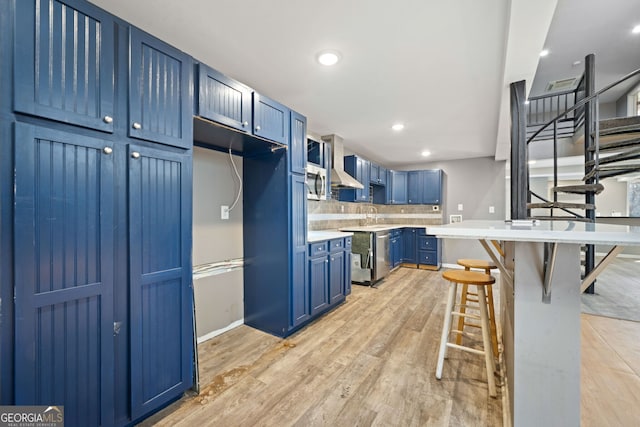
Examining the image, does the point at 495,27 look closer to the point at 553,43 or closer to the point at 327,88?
the point at 327,88

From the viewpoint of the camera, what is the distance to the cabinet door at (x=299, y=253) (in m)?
2.47

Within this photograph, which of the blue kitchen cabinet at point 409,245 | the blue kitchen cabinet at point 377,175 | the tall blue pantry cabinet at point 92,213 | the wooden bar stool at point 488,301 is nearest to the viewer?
the tall blue pantry cabinet at point 92,213

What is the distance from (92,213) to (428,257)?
17.5ft

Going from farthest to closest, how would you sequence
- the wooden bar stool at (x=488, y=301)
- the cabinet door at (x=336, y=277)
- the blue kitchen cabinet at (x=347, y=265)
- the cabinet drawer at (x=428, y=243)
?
the cabinet drawer at (x=428, y=243)
the blue kitchen cabinet at (x=347, y=265)
the cabinet door at (x=336, y=277)
the wooden bar stool at (x=488, y=301)

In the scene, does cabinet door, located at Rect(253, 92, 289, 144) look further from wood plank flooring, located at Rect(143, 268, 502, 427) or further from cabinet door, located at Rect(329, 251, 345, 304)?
wood plank flooring, located at Rect(143, 268, 502, 427)

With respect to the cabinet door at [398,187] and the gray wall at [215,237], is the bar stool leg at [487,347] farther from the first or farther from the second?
the cabinet door at [398,187]

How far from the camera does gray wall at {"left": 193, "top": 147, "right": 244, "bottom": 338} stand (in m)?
2.36

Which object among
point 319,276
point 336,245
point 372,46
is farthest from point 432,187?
point 372,46

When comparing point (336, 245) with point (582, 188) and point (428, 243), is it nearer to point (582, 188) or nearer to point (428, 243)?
point (582, 188)

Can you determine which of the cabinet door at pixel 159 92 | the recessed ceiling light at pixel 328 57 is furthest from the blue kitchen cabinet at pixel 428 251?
the cabinet door at pixel 159 92

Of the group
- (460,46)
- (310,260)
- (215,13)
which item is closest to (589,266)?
(460,46)

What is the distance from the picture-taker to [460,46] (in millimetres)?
1864

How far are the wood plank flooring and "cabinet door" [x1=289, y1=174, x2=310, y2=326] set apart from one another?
0.24m

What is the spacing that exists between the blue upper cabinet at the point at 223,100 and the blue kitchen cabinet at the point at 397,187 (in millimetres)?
4223
